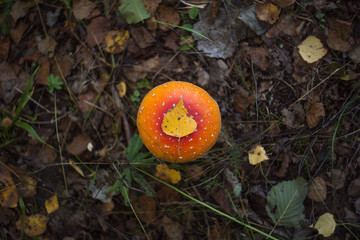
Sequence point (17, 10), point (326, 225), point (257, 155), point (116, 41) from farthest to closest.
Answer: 1. point (17, 10)
2. point (116, 41)
3. point (257, 155)
4. point (326, 225)

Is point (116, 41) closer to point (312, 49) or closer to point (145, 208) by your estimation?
point (145, 208)

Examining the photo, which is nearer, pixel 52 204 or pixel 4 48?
pixel 52 204

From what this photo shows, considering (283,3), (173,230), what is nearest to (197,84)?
(283,3)

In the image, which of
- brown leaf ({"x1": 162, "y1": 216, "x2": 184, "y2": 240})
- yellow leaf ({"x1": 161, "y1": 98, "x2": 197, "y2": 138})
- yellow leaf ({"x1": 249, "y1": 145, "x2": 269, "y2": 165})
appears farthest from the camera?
brown leaf ({"x1": 162, "y1": 216, "x2": 184, "y2": 240})

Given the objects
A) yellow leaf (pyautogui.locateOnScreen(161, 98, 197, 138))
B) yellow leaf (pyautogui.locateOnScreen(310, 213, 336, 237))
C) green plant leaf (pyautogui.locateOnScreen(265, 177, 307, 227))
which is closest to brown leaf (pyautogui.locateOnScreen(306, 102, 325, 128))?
green plant leaf (pyautogui.locateOnScreen(265, 177, 307, 227))

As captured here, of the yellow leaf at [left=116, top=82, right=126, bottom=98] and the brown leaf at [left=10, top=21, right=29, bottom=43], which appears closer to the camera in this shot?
the yellow leaf at [left=116, top=82, right=126, bottom=98]

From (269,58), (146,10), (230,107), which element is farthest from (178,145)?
(146,10)

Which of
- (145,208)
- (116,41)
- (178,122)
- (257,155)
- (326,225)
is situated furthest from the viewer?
(116,41)

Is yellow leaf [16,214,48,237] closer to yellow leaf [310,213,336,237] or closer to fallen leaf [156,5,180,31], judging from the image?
fallen leaf [156,5,180,31]
